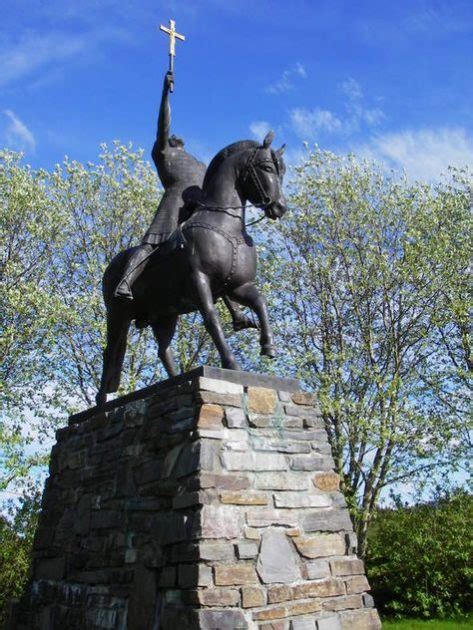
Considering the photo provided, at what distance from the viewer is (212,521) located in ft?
13.8

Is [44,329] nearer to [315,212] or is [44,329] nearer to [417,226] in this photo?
[315,212]

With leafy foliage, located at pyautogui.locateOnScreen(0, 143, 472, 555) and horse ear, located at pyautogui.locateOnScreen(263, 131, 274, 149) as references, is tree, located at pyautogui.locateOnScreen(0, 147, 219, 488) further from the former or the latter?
horse ear, located at pyautogui.locateOnScreen(263, 131, 274, 149)

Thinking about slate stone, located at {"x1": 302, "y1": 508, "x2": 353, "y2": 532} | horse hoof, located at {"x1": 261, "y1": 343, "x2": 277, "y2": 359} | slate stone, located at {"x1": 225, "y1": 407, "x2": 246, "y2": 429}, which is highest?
horse hoof, located at {"x1": 261, "y1": 343, "x2": 277, "y2": 359}

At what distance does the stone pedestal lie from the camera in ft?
13.7

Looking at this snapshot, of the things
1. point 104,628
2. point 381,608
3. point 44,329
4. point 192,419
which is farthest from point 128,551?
point 44,329

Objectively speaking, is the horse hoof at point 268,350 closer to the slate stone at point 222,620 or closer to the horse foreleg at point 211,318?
the horse foreleg at point 211,318

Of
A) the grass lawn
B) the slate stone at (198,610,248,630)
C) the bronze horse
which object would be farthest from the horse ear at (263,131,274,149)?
the grass lawn

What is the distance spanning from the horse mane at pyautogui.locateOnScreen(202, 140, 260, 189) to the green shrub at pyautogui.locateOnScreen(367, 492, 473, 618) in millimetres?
8529

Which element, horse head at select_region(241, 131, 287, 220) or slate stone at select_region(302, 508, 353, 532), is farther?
horse head at select_region(241, 131, 287, 220)

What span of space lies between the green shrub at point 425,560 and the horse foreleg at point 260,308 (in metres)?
7.62

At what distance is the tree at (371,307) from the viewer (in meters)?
13.0

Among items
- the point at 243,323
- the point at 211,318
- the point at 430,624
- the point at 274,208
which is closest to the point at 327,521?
the point at 211,318

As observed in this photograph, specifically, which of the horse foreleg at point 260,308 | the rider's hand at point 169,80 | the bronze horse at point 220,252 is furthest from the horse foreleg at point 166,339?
the rider's hand at point 169,80

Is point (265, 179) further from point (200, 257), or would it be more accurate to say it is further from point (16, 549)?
point (16, 549)
